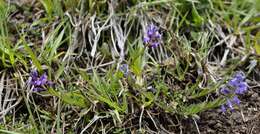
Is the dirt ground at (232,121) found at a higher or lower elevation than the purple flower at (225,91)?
lower

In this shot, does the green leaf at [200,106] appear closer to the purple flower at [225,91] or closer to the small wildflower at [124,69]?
the purple flower at [225,91]

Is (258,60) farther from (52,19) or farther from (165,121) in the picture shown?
(52,19)

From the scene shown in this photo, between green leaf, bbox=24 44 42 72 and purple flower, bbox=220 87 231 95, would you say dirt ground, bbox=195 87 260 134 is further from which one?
green leaf, bbox=24 44 42 72

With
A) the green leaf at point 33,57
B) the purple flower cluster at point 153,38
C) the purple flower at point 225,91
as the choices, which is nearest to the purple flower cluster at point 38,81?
the green leaf at point 33,57

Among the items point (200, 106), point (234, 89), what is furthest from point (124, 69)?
point (234, 89)

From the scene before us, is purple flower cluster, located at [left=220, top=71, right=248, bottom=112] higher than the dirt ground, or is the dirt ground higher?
purple flower cluster, located at [left=220, top=71, right=248, bottom=112]

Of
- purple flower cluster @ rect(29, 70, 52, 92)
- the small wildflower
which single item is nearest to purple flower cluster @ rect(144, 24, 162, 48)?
the small wildflower

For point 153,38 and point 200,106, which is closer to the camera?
point 200,106

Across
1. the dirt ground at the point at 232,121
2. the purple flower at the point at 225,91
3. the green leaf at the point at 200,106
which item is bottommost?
the dirt ground at the point at 232,121

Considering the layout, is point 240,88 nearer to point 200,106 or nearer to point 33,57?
point 200,106

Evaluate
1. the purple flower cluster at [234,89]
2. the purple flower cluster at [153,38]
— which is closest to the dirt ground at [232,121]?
the purple flower cluster at [234,89]
